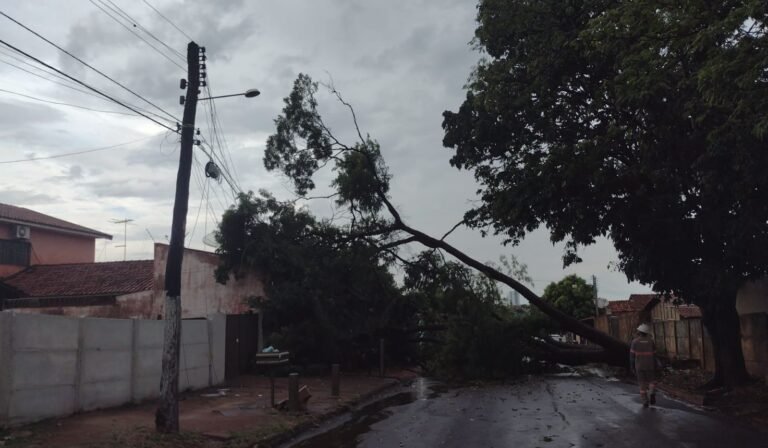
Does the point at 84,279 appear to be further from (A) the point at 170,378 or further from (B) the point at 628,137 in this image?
(B) the point at 628,137

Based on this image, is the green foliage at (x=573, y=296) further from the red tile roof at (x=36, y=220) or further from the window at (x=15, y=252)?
the window at (x=15, y=252)

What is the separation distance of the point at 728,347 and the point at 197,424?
12.7 metres

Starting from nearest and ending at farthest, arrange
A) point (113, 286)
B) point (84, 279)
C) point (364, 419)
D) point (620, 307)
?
point (364, 419) → point (113, 286) → point (84, 279) → point (620, 307)

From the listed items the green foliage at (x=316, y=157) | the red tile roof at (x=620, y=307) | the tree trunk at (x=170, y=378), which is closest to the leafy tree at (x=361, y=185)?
the green foliage at (x=316, y=157)

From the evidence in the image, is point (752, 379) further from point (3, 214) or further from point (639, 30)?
point (3, 214)

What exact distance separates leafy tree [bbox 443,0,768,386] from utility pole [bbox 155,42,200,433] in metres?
7.14

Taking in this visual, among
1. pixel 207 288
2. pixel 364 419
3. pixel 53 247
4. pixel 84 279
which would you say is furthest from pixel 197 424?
pixel 53 247

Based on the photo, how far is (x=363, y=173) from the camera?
23766 millimetres

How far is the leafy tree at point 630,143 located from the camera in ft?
38.2

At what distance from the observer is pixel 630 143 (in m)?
16.1

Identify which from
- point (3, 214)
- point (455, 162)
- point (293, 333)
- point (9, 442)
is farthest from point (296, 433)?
point (3, 214)

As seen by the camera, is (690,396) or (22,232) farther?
(22,232)

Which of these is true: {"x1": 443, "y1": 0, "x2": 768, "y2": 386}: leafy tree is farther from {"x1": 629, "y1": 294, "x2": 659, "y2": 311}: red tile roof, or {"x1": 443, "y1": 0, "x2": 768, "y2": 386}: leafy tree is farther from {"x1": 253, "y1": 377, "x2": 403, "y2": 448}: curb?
{"x1": 629, "y1": 294, "x2": 659, "y2": 311}: red tile roof

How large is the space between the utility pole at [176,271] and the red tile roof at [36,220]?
23915 mm
